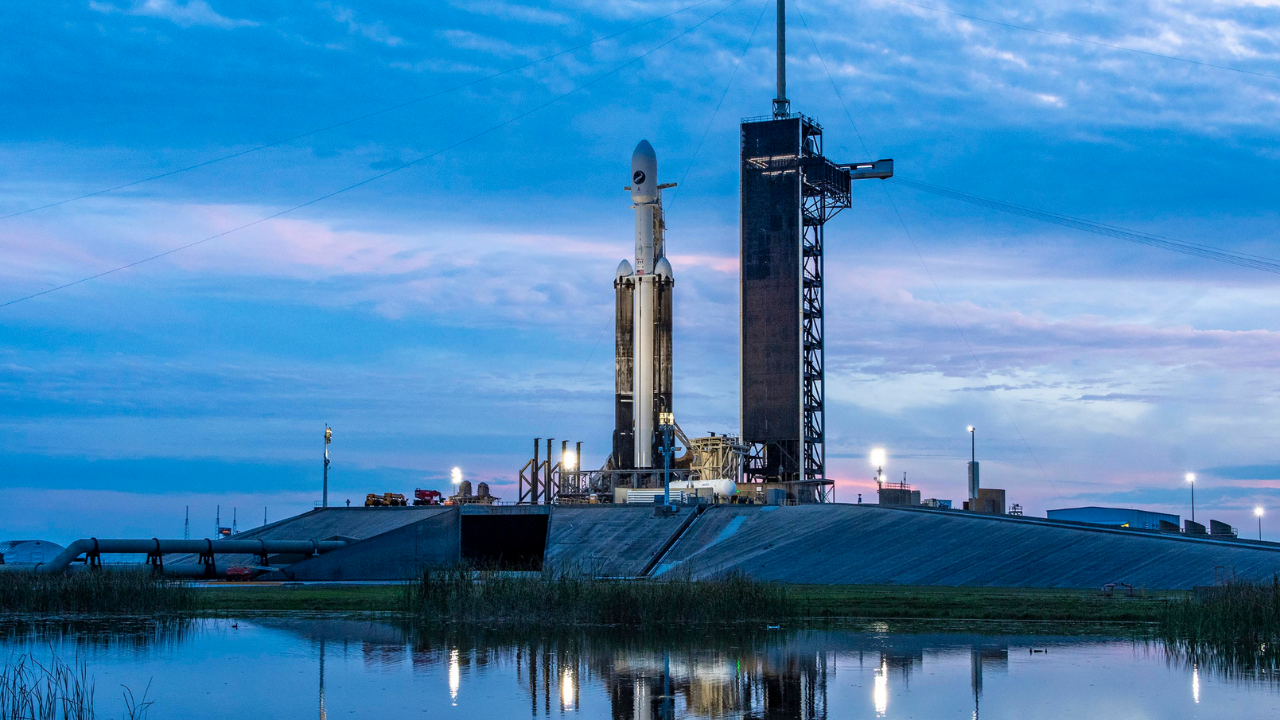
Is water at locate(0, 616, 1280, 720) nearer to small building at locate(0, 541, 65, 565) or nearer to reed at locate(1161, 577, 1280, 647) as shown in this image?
reed at locate(1161, 577, 1280, 647)

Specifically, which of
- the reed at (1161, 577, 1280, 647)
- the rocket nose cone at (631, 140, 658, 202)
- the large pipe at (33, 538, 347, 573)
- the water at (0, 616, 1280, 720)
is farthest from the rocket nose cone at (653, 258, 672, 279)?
the reed at (1161, 577, 1280, 647)

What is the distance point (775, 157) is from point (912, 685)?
6311 cm

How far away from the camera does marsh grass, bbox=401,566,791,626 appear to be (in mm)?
29219

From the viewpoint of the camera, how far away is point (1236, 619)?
2611cm

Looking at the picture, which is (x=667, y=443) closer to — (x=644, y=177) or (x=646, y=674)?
(x=644, y=177)

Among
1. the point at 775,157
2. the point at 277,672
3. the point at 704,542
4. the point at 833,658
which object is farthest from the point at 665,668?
the point at 775,157

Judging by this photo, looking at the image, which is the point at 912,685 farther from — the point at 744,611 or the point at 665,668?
the point at 744,611

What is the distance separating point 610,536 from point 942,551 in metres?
17.0

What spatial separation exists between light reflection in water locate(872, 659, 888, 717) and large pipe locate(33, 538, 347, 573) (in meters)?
36.1

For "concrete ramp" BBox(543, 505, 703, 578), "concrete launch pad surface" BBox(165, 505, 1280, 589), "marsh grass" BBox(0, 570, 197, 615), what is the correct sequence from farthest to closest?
"concrete ramp" BBox(543, 505, 703, 578), "concrete launch pad surface" BBox(165, 505, 1280, 589), "marsh grass" BBox(0, 570, 197, 615)

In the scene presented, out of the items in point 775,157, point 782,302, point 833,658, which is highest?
point 775,157

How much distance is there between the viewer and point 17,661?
21.9 meters

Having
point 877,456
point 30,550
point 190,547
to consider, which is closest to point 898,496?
point 877,456

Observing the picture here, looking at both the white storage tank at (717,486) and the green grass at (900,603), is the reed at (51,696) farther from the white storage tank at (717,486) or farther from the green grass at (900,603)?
the white storage tank at (717,486)
